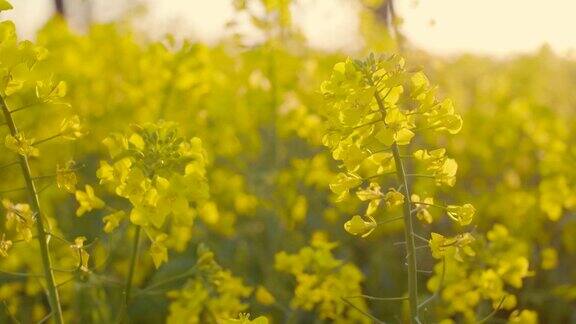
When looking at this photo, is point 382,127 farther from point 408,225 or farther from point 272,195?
point 272,195

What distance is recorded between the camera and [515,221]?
4.35 metres

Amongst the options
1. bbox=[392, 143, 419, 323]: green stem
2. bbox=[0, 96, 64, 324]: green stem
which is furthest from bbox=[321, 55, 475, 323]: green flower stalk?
bbox=[0, 96, 64, 324]: green stem

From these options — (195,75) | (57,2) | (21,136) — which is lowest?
(21,136)

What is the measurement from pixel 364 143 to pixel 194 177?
43 centimetres

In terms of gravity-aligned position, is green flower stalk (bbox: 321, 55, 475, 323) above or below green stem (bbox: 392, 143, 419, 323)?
above

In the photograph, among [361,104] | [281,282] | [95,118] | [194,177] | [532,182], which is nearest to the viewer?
[361,104]

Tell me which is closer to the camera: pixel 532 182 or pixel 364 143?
pixel 364 143

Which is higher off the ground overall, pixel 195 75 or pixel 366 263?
pixel 195 75

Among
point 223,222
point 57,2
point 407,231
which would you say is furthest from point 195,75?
point 57,2

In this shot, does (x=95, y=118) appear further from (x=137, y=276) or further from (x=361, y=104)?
(x=361, y=104)

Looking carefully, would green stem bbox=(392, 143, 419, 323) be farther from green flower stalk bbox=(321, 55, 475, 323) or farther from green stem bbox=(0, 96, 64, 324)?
green stem bbox=(0, 96, 64, 324)

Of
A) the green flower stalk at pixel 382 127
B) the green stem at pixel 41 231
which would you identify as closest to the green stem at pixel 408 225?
the green flower stalk at pixel 382 127

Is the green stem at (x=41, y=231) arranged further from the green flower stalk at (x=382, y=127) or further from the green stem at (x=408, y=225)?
the green stem at (x=408, y=225)

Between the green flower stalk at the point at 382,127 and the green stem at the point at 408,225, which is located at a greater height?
the green flower stalk at the point at 382,127
